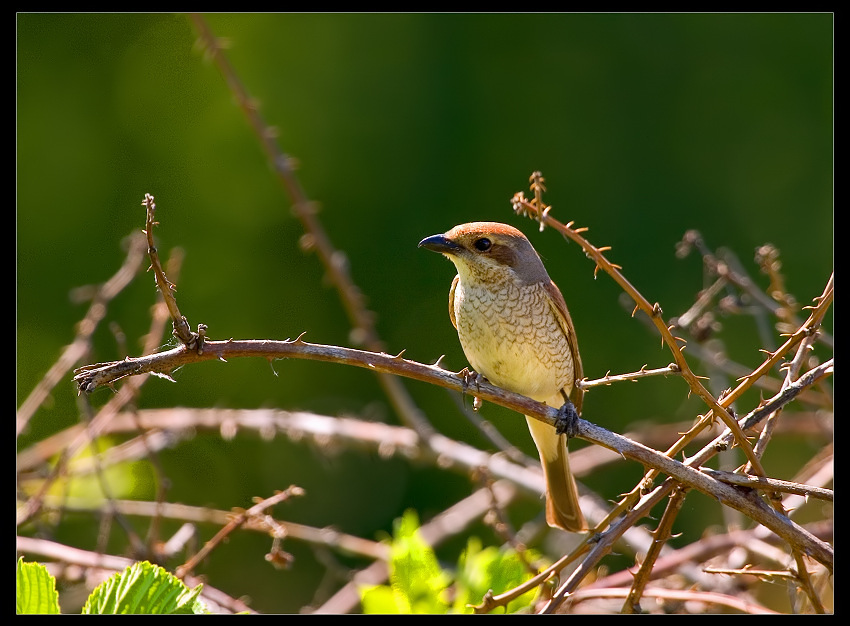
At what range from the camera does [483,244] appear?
3373mm

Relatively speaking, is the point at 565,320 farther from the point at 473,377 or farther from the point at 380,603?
the point at 380,603

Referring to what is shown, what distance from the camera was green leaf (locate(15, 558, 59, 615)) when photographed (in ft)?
5.65

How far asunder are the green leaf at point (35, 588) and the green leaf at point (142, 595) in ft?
0.27

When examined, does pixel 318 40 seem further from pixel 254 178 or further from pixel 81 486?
pixel 81 486

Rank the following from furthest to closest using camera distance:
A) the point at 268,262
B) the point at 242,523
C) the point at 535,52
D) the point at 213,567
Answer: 1. the point at 535,52
2. the point at 268,262
3. the point at 213,567
4. the point at 242,523

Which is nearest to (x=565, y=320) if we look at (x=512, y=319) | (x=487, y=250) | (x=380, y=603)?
(x=512, y=319)

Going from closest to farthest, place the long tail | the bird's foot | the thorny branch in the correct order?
the thorny branch → the bird's foot → the long tail

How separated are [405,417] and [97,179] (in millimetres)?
3772

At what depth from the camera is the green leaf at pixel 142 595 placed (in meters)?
1.76

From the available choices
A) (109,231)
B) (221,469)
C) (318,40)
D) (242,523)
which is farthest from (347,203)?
(242,523)

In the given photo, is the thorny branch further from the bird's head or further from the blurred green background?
the blurred green background

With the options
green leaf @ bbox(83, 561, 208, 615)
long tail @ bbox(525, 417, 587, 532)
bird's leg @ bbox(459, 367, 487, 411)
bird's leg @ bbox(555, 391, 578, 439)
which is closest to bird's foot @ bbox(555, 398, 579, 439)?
bird's leg @ bbox(555, 391, 578, 439)

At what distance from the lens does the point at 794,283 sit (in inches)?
259

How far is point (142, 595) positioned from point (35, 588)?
203 mm
